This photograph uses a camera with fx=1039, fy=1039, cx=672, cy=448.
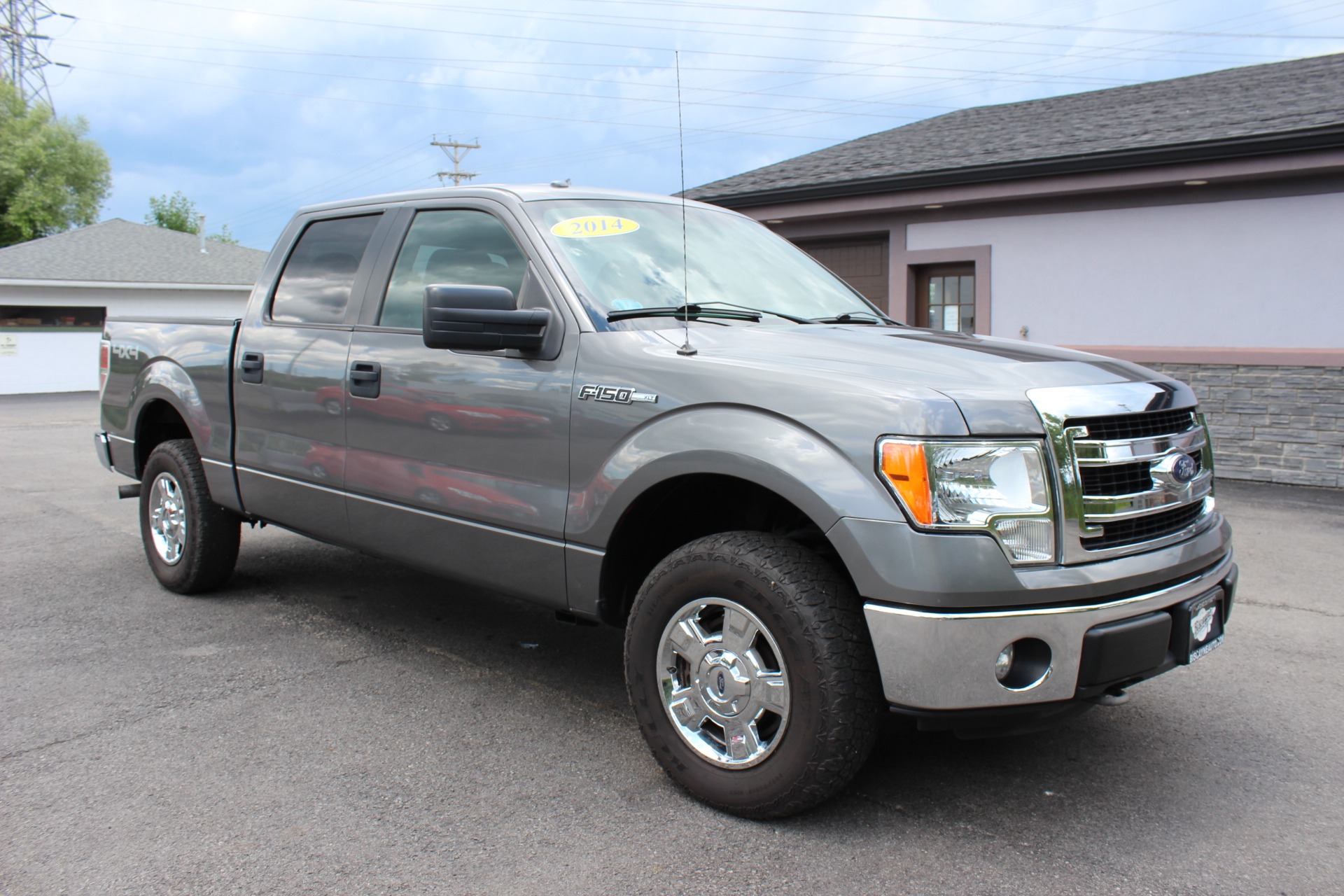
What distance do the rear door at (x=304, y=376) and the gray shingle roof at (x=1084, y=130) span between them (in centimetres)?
844

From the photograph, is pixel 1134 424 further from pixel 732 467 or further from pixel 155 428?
pixel 155 428

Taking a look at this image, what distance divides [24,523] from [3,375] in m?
25.5

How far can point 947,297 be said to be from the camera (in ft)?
41.4

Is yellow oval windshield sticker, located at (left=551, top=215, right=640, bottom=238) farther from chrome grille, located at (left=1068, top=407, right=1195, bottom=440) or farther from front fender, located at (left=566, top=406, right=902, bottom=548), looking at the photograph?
chrome grille, located at (left=1068, top=407, right=1195, bottom=440)

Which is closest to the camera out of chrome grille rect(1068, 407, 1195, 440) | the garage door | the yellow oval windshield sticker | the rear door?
chrome grille rect(1068, 407, 1195, 440)

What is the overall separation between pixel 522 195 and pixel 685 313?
3.13 feet

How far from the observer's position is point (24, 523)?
25.9 ft

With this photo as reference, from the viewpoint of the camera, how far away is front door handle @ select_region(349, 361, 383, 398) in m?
4.23

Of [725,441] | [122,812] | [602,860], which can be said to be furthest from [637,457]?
[122,812]

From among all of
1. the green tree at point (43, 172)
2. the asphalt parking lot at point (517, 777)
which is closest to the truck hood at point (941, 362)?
the asphalt parking lot at point (517, 777)

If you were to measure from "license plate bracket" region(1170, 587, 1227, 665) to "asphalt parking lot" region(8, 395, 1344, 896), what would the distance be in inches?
20.9

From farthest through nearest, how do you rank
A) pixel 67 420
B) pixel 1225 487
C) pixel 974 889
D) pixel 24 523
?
pixel 67 420 → pixel 1225 487 → pixel 24 523 → pixel 974 889

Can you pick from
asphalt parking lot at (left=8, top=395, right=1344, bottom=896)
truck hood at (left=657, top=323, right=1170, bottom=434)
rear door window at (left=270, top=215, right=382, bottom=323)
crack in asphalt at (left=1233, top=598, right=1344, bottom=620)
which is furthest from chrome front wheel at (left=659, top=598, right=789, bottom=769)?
crack in asphalt at (left=1233, top=598, right=1344, bottom=620)

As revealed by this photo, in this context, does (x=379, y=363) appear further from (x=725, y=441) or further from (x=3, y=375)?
(x=3, y=375)
